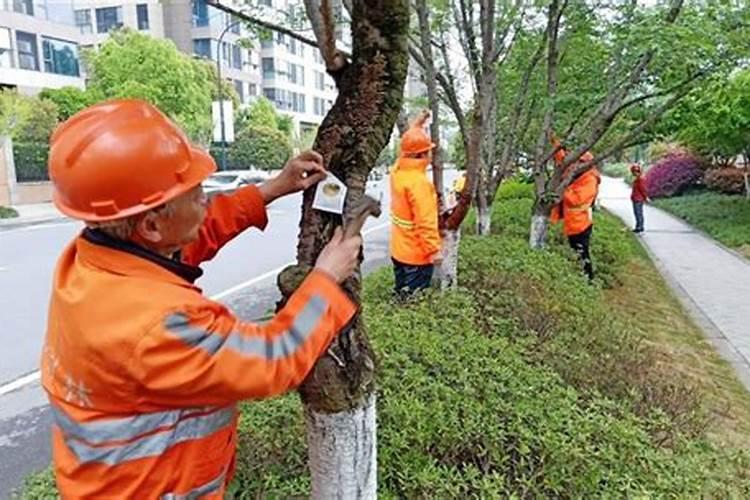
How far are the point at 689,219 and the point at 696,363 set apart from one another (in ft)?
43.3

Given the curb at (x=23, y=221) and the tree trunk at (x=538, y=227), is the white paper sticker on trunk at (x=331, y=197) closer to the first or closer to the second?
the tree trunk at (x=538, y=227)

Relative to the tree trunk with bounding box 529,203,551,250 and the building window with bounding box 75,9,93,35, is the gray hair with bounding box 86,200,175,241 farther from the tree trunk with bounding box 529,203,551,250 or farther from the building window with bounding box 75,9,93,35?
the building window with bounding box 75,9,93,35

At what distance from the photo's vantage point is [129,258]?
140 centimetres

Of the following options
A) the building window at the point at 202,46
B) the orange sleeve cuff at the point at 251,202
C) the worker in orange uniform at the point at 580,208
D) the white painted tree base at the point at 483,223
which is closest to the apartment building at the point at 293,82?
the building window at the point at 202,46

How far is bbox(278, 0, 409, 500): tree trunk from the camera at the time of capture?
5.79 feet

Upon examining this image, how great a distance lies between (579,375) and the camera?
160 inches

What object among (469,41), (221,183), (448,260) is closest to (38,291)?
(221,183)

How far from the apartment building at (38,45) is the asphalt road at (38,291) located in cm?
1630

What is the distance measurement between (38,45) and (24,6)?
194cm

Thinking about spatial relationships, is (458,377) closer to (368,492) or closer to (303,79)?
(368,492)

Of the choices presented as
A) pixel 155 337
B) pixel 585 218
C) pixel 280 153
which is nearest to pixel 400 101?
pixel 155 337

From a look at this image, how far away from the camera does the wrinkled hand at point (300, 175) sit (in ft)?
5.95

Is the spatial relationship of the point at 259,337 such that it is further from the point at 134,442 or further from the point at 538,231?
the point at 538,231

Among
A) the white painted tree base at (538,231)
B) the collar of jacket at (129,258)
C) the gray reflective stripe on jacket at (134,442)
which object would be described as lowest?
the white painted tree base at (538,231)
